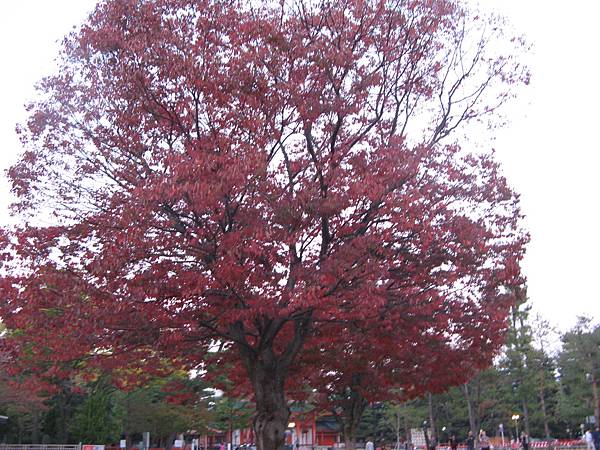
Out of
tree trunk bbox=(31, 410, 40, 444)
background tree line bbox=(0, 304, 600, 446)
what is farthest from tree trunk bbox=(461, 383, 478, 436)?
tree trunk bbox=(31, 410, 40, 444)

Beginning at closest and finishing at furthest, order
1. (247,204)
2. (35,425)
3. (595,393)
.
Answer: (247,204) < (35,425) < (595,393)

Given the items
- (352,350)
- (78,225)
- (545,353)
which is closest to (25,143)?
(78,225)

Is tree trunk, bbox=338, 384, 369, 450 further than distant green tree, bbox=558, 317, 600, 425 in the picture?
No

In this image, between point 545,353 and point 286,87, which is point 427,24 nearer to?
point 286,87

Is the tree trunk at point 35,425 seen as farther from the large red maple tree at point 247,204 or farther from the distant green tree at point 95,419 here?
the large red maple tree at point 247,204

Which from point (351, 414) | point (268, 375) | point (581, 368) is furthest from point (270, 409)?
point (581, 368)

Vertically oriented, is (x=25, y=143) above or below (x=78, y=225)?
above

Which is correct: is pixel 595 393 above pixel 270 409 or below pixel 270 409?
above

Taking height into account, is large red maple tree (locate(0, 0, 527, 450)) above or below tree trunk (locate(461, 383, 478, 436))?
above

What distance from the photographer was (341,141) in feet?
44.9

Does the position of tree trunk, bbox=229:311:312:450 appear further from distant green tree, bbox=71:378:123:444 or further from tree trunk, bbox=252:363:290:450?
distant green tree, bbox=71:378:123:444

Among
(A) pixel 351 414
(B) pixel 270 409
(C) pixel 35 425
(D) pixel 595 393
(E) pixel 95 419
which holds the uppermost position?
(D) pixel 595 393

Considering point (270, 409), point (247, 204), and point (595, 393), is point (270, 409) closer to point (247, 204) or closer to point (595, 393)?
point (247, 204)

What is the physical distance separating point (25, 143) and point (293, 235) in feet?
22.8
